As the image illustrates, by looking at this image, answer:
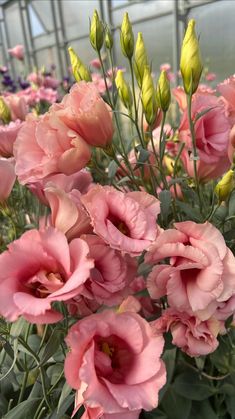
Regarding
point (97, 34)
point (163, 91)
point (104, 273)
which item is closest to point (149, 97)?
point (163, 91)

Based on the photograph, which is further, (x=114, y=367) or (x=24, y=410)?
(x=24, y=410)

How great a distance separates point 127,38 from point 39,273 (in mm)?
332

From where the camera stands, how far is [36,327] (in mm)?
726

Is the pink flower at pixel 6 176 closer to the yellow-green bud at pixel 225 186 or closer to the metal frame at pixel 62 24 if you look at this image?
the yellow-green bud at pixel 225 186

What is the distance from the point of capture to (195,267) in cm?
40

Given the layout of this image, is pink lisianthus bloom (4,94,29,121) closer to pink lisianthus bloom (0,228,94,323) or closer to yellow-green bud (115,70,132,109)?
yellow-green bud (115,70,132,109)

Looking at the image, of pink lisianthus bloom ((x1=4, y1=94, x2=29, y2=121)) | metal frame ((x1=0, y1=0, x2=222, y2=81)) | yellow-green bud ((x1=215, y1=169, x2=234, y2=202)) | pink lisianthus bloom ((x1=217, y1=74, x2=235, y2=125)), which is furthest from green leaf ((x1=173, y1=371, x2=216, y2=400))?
metal frame ((x1=0, y1=0, x2=222, y2=81))

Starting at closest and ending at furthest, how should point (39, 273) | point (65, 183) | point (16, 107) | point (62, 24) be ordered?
1. point (39, 273)
2. point (65, 183)
3. point (16, 107)
4. point (62, 24)

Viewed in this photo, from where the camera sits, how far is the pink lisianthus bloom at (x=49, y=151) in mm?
439

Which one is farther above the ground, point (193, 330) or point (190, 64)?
point (190, 64)

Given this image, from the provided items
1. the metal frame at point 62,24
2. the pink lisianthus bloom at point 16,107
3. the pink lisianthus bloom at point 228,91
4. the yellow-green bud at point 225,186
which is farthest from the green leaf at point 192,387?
the metal frame at point 62,24

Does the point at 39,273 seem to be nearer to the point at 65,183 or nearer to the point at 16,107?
the point at 65,183

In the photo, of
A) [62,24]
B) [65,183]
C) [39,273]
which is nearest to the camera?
[39,273]

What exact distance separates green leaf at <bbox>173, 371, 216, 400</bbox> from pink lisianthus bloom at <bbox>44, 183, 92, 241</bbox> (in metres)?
0.30
